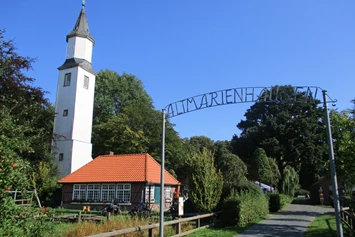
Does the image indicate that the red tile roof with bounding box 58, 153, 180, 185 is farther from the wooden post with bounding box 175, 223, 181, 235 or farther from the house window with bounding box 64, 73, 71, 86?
the wooden post with bounding box 175, 223, 181, 235

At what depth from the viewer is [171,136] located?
1780 inches

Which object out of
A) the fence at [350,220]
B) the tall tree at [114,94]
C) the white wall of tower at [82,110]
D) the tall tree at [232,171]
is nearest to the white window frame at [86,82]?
the white wall of tower at [82,110]

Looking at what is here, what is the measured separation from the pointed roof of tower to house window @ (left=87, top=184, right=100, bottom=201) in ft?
67.5

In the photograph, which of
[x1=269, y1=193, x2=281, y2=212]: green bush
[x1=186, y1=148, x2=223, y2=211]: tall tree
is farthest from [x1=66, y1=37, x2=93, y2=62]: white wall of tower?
[x1=186, y1=148, x2=223, y2=211]: tall tree

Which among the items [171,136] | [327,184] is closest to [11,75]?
[171,136]

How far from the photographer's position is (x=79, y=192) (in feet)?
105

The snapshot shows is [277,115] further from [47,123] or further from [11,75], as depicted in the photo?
[11,75]

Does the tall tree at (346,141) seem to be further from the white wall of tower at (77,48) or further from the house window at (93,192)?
the white wall of tower at (77,48)

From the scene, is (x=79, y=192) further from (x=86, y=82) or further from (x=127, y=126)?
(x=86, y=82)

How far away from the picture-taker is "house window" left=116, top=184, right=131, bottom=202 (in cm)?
2961

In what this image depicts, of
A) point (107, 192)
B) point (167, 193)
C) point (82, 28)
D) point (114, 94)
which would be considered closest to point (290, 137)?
point (167, 193)

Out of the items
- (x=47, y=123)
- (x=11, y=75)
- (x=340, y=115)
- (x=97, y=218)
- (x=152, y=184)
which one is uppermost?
(x=11, y=75)

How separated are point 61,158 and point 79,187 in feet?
26.6

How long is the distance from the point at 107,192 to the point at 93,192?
1.65 metres
